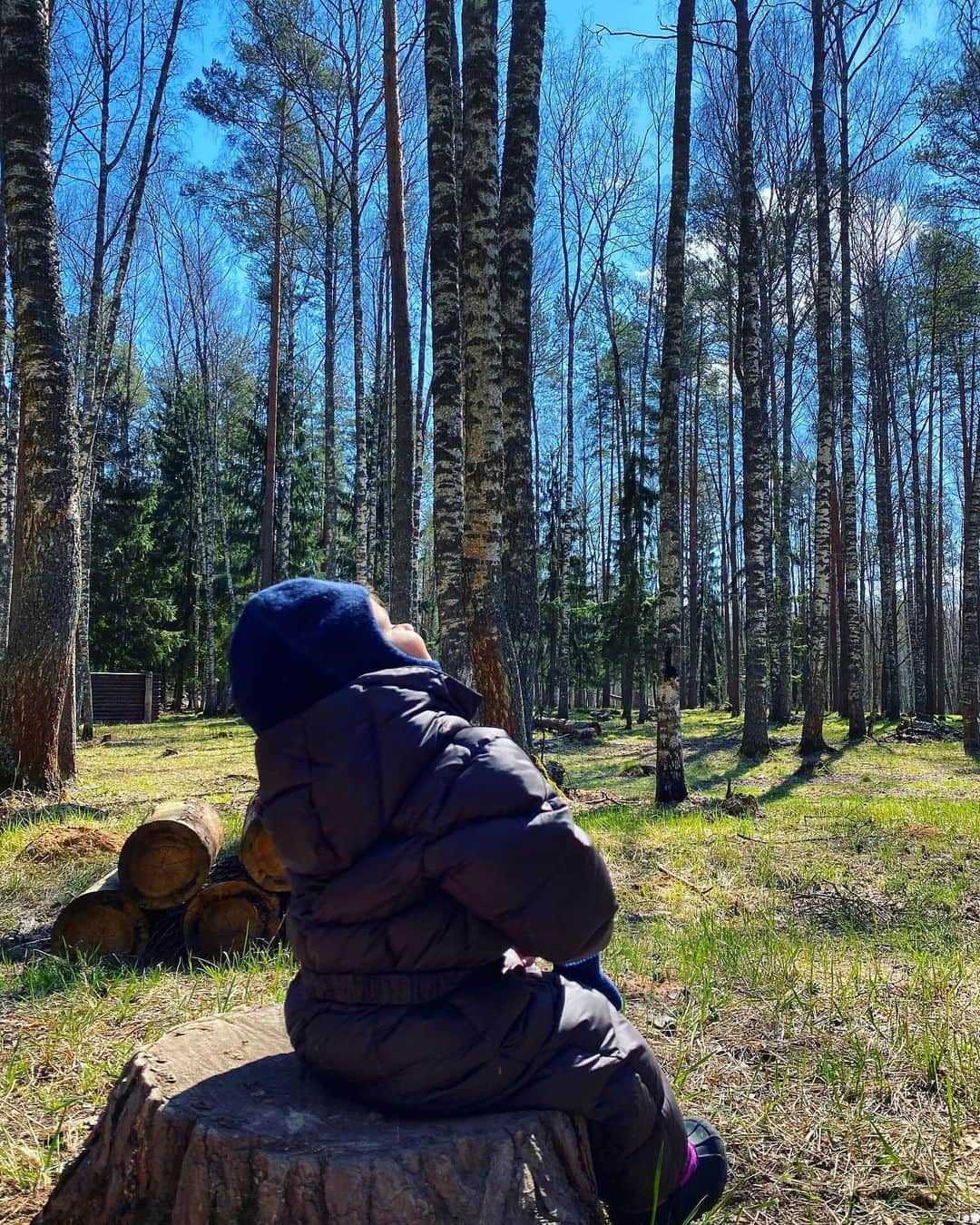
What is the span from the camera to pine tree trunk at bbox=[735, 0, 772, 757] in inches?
460

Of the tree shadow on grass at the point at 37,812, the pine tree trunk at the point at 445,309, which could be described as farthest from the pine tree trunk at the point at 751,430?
the tree shadow on grass at the point at 37,812

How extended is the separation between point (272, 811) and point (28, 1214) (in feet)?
4.25

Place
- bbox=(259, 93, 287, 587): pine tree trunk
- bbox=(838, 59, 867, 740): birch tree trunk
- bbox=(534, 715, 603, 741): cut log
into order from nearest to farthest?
bbox=(838, 59, 867, 740): birch tree trunk → bbox=(534, 715, 603, 741): cut log → bbox=(259, 93, 287, 587): pine tree trunk

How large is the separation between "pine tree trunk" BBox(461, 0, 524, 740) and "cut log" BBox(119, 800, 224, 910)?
10.1 feet

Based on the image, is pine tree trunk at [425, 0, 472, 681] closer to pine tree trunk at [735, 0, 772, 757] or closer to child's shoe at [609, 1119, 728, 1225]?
pine tree trunk at [735, 0, 772, 757]

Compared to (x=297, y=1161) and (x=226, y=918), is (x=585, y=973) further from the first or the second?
(x=226, y=918)

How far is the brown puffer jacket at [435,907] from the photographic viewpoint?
1.64 metres

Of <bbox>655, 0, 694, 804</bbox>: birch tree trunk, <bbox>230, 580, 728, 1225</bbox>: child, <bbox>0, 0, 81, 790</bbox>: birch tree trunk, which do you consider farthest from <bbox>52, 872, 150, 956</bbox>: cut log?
<bbox>655, 0, 694, 804</bbox>: birch tree trunk

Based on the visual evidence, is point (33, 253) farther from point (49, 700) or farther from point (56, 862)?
point (56, 862)

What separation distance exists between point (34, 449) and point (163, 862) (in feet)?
15.4

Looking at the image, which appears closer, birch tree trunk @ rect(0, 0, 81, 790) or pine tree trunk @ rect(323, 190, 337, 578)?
birch tree trunk @ rect(0, 0, 81, 790)

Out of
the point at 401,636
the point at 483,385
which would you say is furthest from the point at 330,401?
the point at 401,636

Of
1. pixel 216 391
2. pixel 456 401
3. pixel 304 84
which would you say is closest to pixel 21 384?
pixel 456 401

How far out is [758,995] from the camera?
3611mm
